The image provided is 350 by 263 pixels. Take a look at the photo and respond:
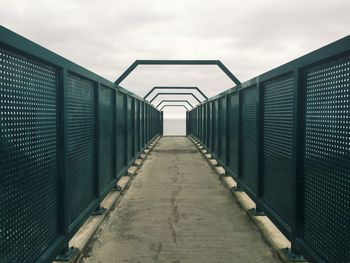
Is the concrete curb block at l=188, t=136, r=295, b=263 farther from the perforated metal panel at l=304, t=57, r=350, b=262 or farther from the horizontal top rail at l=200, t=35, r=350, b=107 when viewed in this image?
the horizontal top rail at l=200, t=35, r=350, b=107

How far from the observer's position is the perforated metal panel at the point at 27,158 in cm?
264

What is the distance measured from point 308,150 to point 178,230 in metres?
2.56

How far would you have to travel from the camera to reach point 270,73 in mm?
4914

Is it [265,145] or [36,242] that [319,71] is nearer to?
[265,145]

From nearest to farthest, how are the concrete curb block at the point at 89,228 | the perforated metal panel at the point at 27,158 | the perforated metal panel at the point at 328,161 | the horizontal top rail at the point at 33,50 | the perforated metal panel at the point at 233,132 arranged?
the horizontal top rail at the point at 33,50, the perforated metal panel at the point at 27,158, the perforated metal panel at the point at 328,161, the concrete curb block at the point at 89,228, the perforated metal panel at the point at 233,132

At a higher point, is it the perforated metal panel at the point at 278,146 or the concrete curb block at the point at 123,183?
the perforated metal panel at the point at 278,146

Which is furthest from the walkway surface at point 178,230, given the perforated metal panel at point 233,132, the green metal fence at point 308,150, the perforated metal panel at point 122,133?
the perforated metal panel at point 122,133

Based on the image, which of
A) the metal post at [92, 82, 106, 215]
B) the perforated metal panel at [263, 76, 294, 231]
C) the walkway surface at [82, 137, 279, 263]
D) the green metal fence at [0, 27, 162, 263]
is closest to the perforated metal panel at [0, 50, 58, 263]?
the green metal fence at [0, 27, 162, 263]

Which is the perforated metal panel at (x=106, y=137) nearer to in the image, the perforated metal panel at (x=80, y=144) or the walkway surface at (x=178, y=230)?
the perforated metal panel at (x=80, y=144)

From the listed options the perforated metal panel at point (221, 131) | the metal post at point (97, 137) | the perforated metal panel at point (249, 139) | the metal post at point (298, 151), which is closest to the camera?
the metal post at point (298, 151)

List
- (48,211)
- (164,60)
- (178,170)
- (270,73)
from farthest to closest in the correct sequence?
(178,170)
(164,60)
(270,73)
(48,211)

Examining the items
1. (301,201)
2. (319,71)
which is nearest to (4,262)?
(301,201)

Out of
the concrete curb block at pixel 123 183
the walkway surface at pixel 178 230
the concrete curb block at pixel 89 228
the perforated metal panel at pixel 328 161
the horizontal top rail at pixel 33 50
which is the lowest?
the walkway surface at pixel 178 230

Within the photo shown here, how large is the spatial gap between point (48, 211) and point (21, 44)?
1803 millimetres
